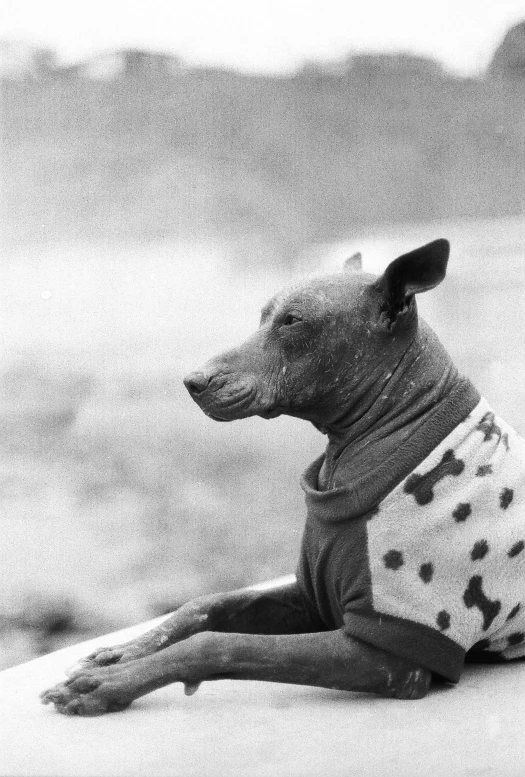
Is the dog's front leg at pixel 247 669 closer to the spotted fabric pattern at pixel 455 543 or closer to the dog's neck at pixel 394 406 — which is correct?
the spotted fabric pattern at pixel 455 543

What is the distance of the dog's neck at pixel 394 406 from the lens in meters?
2.13

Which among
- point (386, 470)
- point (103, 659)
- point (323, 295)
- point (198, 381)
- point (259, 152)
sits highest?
point (259, 152)

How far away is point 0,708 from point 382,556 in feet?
2.51

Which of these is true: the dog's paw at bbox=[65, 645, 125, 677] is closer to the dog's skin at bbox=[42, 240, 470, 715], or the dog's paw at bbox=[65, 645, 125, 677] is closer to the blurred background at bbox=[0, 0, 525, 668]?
the dog's skin at bbox=[42, 240, 470, 715]

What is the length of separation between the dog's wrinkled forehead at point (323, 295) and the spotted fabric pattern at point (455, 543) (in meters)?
0.31

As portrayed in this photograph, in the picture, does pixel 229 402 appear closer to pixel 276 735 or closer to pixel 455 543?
pixel 455 543

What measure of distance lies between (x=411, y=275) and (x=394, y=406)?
0.25m

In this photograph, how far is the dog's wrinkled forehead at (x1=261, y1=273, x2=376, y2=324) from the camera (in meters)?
2.14

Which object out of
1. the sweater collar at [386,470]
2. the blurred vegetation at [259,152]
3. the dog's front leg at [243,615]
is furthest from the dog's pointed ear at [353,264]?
the blurred vegetation at [259,152]

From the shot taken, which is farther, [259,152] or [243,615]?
[259,152]

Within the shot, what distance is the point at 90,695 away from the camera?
1999 mm

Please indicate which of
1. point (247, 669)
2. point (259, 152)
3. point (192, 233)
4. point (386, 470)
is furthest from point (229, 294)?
point (247, 669)

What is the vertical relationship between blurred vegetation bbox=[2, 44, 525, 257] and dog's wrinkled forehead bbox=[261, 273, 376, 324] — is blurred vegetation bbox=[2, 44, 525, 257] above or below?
above

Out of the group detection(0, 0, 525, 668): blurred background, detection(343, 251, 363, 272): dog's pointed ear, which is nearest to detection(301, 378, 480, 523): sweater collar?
detection(343, 251, 363, 272): dog's pointed ear
